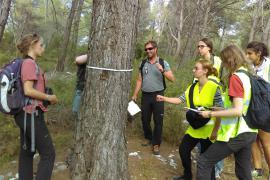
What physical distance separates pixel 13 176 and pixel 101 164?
165 cm

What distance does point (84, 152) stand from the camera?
13.0 feet

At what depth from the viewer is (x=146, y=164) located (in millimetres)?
5074

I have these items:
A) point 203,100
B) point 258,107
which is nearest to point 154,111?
point 203,100

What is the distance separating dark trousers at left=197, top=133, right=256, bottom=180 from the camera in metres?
3.84

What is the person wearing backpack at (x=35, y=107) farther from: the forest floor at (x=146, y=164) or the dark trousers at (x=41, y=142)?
the forest floor at (x=146, y=164)

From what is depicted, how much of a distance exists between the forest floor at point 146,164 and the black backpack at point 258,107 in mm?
1592

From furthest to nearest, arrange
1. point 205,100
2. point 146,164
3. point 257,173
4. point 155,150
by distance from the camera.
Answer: point 155,150
point 257,173
point 146,164
point 205,100

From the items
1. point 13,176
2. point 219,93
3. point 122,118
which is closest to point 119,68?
point 122,118

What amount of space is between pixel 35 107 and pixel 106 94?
80 cm

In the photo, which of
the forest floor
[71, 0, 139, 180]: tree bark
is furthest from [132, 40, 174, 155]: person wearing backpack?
[71, 0, 139, 180]: tree bark

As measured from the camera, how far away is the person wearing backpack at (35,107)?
12.2 ft

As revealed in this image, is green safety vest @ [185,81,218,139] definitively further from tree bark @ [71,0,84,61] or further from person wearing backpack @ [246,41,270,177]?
tree bark @ [71,0,84,61]

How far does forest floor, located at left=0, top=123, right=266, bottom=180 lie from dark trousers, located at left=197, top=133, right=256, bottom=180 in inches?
40.3

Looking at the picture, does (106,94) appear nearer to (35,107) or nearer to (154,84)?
(35,107)
